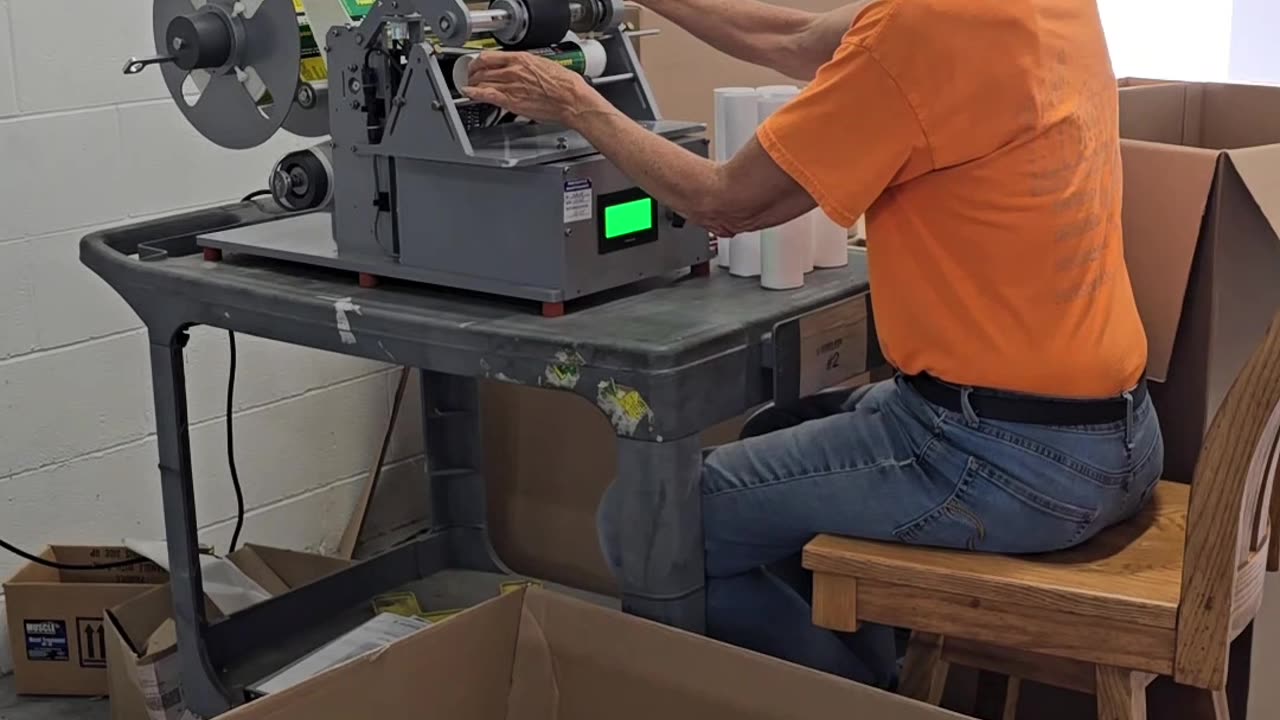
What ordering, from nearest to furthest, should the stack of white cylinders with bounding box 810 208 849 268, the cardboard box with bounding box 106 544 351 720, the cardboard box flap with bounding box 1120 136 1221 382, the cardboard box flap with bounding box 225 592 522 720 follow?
the cardboard box flap with bounding box 225 592 522 720 < the cardboard box flap with bounding box 1120 136 1221 382 < the stack of white cylinders with bounding box 810 208 849 268 < the cardboard box with bounding box 106 544 351 720

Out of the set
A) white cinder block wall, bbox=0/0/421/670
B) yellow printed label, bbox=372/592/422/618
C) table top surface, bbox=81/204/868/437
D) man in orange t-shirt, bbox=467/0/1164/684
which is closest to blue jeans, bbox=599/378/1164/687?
man in orange t-shirt, bbox=467/0/1164/684

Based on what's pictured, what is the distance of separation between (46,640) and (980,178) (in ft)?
5.77

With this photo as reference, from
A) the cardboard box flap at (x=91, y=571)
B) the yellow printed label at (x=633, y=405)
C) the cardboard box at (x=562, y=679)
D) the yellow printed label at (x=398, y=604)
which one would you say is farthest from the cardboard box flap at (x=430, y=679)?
the cardboard box flap at (x=91, y=571)

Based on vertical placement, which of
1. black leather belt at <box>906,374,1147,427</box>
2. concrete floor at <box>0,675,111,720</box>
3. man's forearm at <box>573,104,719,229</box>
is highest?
man's forearm at <box>573,104,719,229</box>

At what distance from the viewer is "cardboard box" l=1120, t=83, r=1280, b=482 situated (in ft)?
5.92

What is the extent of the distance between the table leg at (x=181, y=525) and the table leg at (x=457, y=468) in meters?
0.55

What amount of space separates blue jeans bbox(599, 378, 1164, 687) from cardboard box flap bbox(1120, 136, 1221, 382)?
21cm

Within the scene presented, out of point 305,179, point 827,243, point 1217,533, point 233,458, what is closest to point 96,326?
point 233,458

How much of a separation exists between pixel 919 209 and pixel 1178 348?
1.69 ft

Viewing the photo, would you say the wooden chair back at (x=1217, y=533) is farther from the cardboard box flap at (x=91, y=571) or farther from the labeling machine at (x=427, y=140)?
the cardboard box flap at (x=91, y=571)

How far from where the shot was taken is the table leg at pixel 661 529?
1622mm

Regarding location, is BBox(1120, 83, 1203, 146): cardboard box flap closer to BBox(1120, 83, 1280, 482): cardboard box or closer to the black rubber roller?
BBox(1120, 83, 1280, 482): cardboard box

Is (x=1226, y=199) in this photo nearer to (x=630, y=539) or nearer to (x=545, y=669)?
(x=630, y=539)

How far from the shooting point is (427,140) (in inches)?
69.6
